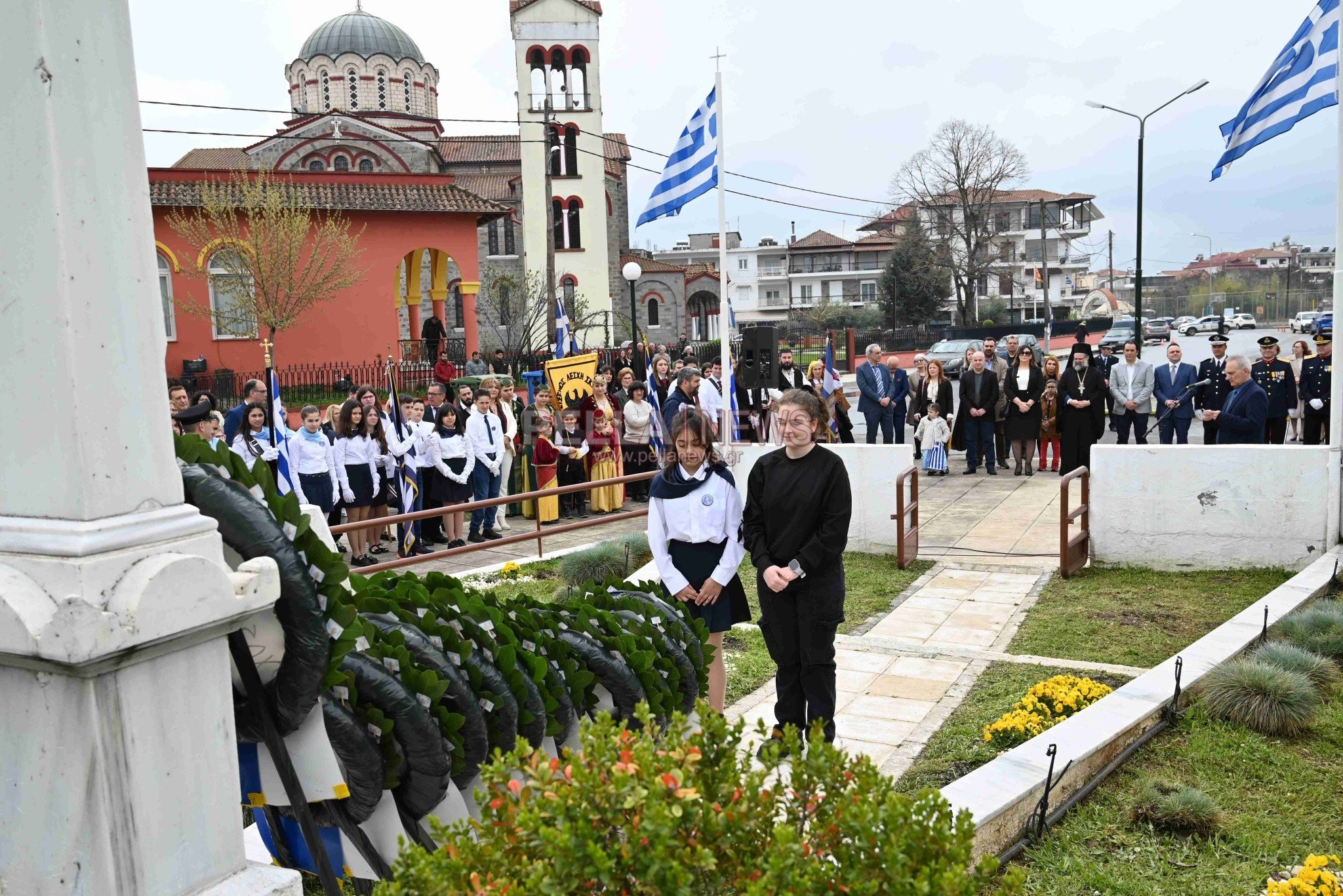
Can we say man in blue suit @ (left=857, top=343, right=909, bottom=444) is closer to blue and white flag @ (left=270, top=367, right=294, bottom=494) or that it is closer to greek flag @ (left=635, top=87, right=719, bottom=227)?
greek flag @ (left=635, top=87, right=719, bottom=227)

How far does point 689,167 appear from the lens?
13.8 metres

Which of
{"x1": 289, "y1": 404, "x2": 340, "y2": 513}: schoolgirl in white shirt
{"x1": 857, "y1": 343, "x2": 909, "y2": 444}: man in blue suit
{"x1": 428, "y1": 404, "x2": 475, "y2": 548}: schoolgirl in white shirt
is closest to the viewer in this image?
{"x1": 289, "y1": 404, "x2": 340, "y2": 513}: schoolgirl in white shirt

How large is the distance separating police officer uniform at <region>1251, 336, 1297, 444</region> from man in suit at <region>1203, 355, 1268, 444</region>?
1.76 meters

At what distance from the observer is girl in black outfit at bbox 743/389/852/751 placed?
5.43 metres

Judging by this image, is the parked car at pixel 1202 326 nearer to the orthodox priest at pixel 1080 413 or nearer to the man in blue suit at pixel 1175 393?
the man in blue suit at pixel 1175 393

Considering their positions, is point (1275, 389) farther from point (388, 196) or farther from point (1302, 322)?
point (1302, 322)

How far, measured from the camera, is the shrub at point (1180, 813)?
4.80 metres

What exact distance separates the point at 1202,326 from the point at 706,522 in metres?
78.9

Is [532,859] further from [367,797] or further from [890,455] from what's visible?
[890,455]

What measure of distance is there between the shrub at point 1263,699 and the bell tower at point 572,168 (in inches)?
1827

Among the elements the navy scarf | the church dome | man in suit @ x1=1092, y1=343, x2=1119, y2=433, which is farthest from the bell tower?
the navy scarf

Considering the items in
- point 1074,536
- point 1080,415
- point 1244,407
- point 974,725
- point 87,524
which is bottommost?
point 974,725

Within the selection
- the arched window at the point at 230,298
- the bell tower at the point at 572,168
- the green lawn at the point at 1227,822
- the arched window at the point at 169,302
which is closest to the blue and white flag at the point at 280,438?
the green lawn at the point at 1227,822

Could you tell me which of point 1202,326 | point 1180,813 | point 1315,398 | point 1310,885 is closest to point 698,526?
point 1180,813
